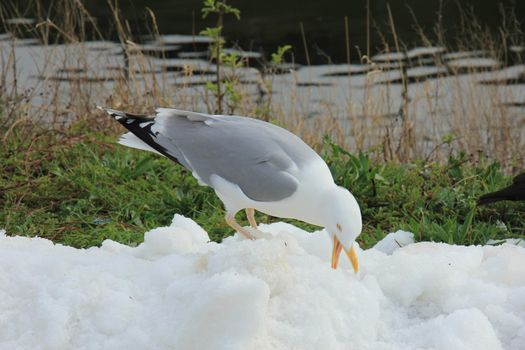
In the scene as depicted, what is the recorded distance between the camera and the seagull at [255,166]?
126 inches

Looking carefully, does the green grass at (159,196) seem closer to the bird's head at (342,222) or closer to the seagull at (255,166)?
the seagull at (255,166)

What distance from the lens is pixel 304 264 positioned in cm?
274

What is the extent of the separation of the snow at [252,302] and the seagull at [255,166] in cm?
32

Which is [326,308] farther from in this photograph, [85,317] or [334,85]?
[334,85]

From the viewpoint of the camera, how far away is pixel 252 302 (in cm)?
237

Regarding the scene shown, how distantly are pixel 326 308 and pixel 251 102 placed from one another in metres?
4.44

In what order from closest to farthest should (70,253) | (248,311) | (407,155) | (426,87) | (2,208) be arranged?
(248,311) < (70,253) < (2,208) < (407,155) < (426,87)

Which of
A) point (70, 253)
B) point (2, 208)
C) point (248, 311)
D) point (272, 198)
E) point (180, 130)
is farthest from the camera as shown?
point (2, 208)

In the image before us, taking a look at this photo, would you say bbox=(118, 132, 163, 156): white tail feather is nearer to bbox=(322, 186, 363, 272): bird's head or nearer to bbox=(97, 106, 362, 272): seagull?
bbox=(97, 106, 362, 272): seagull

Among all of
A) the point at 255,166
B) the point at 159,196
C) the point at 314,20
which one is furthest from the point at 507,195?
the point at 314,20

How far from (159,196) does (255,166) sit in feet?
4.17

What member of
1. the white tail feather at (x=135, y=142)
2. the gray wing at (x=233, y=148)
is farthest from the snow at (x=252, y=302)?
the white tail feather at (x=135, y=142)

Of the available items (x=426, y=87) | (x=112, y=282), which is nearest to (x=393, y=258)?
(x=112, y=282)

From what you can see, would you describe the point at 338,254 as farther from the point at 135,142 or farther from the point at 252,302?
the point at 135,142
